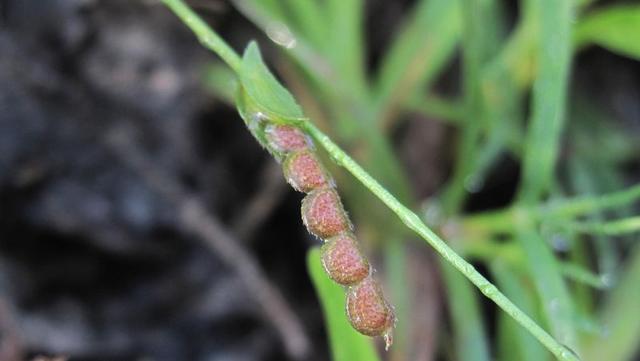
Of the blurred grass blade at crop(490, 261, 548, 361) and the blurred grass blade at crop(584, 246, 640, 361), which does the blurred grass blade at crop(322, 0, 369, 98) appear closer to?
the blurred grass blade at crop(490, 261, 548, 361)

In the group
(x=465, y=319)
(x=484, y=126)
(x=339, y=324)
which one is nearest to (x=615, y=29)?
(x=484, y=126)

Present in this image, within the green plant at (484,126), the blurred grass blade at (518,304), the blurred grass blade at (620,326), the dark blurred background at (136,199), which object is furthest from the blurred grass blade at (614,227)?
the dark blurred background at (136,199)

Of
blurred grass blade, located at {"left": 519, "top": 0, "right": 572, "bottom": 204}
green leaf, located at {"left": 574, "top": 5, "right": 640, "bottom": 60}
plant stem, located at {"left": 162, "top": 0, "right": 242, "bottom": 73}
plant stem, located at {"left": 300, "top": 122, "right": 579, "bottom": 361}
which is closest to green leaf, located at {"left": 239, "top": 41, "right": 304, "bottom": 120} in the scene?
plant stem, located at {"left": 162, "top": 0, "right": 242, "bottom": 73}

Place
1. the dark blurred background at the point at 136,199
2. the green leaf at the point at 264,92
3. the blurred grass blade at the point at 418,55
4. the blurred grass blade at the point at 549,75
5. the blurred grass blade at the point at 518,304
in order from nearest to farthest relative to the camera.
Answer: the green leaf at the point at 264,92, the blurred grass blade at the point at 549,75, the blurred grass blade at the point at 518,304, the dark blurred background at the point at 136,199, the blurred grass blade at the point at 418,55

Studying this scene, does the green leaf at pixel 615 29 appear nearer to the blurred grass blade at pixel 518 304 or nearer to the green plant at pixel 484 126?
the green plant at pixel 484 126

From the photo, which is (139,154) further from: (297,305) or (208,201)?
(297,305)

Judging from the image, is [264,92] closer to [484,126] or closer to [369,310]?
[369,310]
